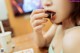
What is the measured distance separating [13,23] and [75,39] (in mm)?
2200

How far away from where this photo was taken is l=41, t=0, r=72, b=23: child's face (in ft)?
2.66

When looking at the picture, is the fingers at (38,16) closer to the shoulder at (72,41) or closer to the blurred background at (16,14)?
the shoulder at (72,41)

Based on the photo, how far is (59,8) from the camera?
83 cm

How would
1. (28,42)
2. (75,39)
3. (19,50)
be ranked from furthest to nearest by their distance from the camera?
(28,42) → (19,50) → (75,39)

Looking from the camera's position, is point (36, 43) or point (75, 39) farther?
point (36, 43)

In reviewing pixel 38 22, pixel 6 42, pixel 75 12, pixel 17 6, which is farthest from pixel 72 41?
pixel 17 6

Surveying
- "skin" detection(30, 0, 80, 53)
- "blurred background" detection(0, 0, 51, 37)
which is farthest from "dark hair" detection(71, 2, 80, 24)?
"blurred background" detection(0, 0, 51, 37)

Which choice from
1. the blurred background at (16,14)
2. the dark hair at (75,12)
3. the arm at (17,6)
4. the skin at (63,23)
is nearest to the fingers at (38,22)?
the skin at (63,23)

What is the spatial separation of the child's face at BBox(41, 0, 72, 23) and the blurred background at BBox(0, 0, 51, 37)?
5.64ft

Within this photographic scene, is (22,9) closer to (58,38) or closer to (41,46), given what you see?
(41,46)

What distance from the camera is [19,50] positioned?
4.07 feet

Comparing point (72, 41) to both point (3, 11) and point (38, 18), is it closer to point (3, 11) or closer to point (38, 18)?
point (38, 18)

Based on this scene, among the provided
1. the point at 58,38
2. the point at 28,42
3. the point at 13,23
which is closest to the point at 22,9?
the point at 13,23

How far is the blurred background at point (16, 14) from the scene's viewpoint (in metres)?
2.67
